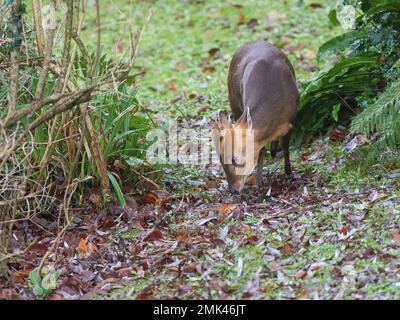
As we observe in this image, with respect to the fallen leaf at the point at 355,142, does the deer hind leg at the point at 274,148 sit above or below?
below

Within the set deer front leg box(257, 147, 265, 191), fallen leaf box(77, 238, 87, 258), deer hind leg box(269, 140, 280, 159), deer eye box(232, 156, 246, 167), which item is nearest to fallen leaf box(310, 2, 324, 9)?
deer hind leg box(269, 140, 280, 159)

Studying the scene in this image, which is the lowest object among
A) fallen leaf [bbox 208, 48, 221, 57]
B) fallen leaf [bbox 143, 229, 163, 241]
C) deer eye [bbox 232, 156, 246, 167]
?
fallen leaf [bbox 143, 229, 163, 241]

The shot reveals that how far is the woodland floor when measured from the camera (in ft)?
16.2

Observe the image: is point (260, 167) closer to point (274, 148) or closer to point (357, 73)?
point (274, 148)

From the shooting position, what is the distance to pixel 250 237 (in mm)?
5625

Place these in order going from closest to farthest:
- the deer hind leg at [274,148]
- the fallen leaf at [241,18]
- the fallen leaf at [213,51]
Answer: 1. the deer hind leg at [274,148]
2. the fallen leaf at [213,51]
3. the fallen leaf at [241,18]

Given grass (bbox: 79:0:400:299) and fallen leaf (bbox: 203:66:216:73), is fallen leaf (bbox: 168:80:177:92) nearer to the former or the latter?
grass (bbox: 79:0:400:299)

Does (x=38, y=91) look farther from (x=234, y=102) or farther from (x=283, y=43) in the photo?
(x=283, y=43)

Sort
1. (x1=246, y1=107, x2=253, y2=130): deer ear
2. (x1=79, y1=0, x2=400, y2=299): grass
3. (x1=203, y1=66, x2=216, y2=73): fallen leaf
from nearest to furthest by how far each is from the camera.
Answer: (x1=79, y1=0, x2=400, y2=299): grass < (x1=246, y1=107, x2=253, y2=130): deer ear < (x1=203, y1=66, x2=216, y2=73): fallen leaf

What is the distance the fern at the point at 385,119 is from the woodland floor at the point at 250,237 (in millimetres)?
253

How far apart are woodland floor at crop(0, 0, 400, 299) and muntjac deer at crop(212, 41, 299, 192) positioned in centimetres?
24

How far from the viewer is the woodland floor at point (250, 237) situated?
493cm

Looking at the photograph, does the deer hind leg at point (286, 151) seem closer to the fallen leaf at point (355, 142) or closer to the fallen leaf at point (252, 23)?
the fallen leaf at point (355, 142)

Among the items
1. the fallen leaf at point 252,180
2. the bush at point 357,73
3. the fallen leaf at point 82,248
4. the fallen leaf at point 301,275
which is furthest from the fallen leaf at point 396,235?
the fallen leaf at point 82,248
